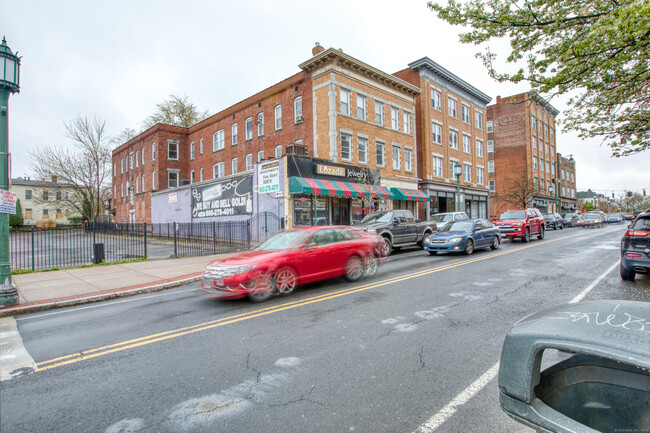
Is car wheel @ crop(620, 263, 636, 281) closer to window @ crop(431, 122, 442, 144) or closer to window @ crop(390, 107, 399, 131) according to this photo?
window @ crop(390, 107, 399, 131)

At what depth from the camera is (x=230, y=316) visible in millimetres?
6172

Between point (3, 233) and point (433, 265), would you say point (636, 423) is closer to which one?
point (433, 265)

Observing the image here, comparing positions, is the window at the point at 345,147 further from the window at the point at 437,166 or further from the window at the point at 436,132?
the window at the point at 436,132

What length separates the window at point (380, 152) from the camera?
87.2 ft

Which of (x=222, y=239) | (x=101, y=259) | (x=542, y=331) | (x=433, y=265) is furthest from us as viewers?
(x=222, y=239)

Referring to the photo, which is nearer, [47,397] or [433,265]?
[47,397]

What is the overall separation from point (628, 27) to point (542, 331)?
7.01 m

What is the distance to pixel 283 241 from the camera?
8414 mm

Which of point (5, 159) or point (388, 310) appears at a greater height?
point (5, 159)

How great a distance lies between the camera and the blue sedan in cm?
1371

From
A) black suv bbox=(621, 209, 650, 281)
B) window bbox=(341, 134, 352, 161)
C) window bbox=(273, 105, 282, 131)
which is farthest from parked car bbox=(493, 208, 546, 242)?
window bbox=(273, 105, 282, 131)

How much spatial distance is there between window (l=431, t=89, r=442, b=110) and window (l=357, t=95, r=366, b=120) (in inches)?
395

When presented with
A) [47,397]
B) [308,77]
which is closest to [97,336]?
[47,397]

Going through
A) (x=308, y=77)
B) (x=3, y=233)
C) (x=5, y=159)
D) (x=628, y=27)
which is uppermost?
(x=308, y=77)
